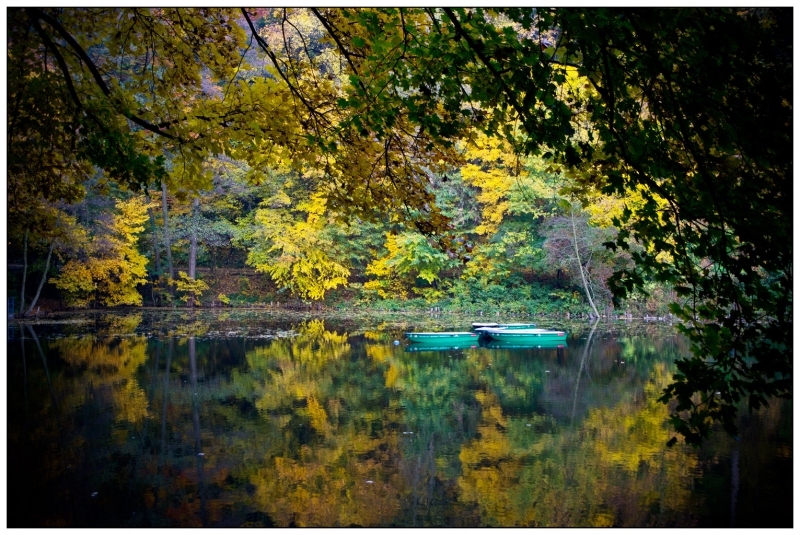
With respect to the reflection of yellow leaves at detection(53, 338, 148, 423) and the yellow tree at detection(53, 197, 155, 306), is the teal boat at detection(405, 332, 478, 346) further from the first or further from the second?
the yellow tree at detection(53, 197, 155, 306)

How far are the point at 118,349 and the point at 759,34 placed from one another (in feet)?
36.6

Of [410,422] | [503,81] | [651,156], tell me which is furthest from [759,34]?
[410,422]

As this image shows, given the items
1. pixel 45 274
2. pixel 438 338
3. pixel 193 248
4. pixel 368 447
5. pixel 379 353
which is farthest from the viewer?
pixel 193 248

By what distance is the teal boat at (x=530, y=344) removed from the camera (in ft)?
40.1

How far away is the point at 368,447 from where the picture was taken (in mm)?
5480

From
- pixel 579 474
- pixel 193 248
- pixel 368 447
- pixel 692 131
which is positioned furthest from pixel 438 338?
pixel 193 248

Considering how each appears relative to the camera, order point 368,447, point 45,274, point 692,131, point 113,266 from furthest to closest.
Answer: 1. point 113,266
2. point 45,274
3. point 368,447
4. point 692,131

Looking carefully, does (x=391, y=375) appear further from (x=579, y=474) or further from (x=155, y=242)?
(x=155, y=242)

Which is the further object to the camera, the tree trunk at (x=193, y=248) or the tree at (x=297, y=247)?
the tree trunk at (x=193, y=248)

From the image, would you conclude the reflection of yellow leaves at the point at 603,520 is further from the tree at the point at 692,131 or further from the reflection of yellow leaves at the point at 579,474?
the tree at the point at 692,131

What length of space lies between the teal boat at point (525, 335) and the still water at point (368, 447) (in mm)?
2099

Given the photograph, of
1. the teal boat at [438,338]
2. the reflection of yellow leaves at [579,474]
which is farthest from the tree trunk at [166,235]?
the reflection of yellow leaves at [579,474]

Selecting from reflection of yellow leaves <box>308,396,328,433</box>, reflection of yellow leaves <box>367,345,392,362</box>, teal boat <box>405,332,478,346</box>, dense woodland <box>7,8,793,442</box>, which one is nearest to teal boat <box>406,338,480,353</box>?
teal boat <box>405,332,478,346</box>

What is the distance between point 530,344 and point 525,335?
0.22 meters
